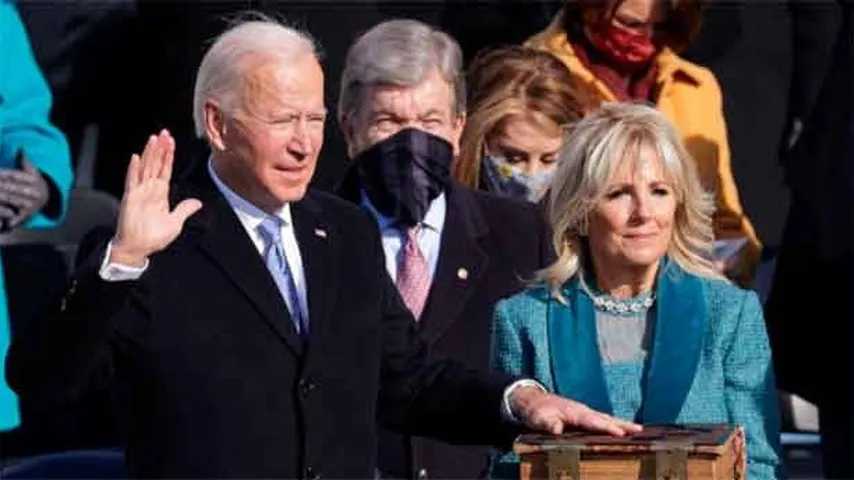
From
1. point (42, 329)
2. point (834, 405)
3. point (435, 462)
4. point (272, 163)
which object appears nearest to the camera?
point (42, 329)

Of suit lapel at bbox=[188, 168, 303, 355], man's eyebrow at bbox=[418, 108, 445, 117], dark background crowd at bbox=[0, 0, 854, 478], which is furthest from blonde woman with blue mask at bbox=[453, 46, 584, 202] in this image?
suit lapel at bbox=[188, 168, 303, 355]

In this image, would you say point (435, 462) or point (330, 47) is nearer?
point (435, 462)

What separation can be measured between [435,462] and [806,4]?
175cm

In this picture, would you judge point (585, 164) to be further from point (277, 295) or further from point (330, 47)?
point (330, 47)

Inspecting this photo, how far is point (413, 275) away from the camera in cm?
599

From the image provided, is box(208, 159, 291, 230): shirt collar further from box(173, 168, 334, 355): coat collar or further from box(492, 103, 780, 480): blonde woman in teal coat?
box(492, 103, 780, 480): blonde woman in teal coat

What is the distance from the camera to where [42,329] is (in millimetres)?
4688

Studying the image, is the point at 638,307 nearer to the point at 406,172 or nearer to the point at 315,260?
the point at 315,260

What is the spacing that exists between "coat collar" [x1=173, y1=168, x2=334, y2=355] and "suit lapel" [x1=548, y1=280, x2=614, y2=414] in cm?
42

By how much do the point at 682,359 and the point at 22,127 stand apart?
2.13 meters

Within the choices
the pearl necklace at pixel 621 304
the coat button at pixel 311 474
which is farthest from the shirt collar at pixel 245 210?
the pearl necklace at pixel 621 304

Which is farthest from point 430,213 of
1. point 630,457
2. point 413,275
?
point 630,457

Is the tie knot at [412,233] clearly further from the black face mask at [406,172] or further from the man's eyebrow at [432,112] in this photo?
the man's eyebrow at [432,112]

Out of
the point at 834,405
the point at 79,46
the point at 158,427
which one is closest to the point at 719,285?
the point at 158,427
